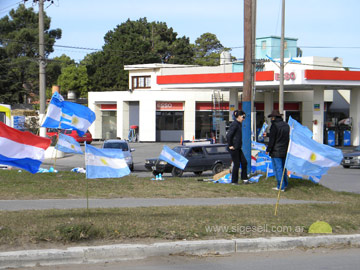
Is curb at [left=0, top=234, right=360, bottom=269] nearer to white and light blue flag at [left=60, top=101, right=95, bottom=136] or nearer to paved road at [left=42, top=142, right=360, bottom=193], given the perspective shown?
paved road at [left=42, top=142, right=360, bottom=193]

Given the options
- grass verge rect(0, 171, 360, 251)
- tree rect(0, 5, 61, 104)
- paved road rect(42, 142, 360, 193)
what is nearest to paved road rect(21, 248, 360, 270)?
grass verge rect(0, 171, 360, 251)

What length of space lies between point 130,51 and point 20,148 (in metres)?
67.1

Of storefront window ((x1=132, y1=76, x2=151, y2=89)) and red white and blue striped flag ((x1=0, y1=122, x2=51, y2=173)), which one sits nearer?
red white and blue striped flag ((x1=0, y1=122, x2=51, y2=173))

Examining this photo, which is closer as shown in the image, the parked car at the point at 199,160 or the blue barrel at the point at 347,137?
the parked car at the point at 199,160

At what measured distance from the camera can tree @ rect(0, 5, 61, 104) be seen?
6500cm

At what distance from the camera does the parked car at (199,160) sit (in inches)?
820

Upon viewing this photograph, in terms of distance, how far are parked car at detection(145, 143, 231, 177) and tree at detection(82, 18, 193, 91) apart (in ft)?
159

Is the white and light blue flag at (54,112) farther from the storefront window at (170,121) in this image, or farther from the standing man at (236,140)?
the storefront window at (170,121)

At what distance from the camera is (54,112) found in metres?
17.3

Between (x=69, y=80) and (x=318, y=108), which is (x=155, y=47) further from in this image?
(x=318, y=108)

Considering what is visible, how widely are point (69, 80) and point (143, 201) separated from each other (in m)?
66.1

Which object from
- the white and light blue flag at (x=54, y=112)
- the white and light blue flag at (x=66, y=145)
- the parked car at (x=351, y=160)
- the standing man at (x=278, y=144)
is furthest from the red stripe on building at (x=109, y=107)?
the standing man at (x=278, y=144)

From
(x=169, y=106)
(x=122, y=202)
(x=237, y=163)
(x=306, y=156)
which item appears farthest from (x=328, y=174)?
(x=169, y=106)

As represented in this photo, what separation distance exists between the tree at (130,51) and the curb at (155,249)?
62.6 m
